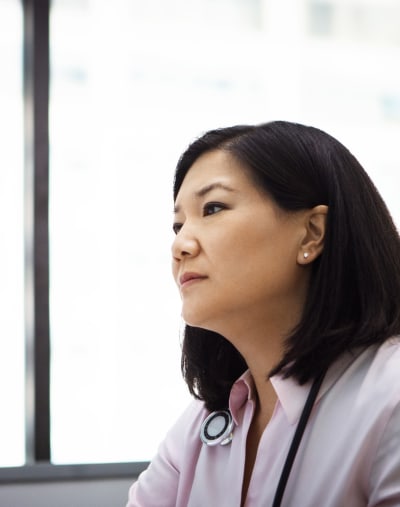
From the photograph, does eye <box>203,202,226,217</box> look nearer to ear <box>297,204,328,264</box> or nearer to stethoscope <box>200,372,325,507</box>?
Answer: ear <box>297,204,328,264</box>

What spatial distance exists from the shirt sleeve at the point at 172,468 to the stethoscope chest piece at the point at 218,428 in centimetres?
3

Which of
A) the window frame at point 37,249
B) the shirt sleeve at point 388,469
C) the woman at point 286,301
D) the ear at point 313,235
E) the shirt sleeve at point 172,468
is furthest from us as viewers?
the window frame at point 37,249

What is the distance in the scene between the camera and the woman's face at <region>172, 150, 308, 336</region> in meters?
1.16

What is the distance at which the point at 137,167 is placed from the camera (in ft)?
7.38

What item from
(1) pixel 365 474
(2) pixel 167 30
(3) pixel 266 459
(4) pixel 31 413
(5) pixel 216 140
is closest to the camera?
(1) pixel 365 474

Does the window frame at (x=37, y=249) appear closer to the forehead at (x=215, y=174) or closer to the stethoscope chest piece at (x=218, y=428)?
the stethoscope chest piece at (x=218, y=428)

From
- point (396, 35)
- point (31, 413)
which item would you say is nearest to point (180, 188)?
point (31, 413)

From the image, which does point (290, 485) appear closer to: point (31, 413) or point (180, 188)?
point (180, 188)

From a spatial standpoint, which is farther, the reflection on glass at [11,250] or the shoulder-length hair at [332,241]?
the reflection on glass at [11,250]

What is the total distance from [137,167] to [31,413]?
32.6 inches

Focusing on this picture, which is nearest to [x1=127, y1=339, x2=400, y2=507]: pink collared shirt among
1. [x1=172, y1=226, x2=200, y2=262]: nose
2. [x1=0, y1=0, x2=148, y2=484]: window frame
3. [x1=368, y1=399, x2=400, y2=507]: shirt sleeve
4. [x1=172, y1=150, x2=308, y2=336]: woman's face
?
[x1=368, y1=399, x2=400, y2=507]: shirt sleeve

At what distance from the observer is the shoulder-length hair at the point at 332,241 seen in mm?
1124

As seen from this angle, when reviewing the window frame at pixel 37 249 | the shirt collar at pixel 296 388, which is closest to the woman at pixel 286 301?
the shirt collar at pixel 296 388

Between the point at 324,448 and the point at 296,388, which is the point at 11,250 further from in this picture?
the point at 324,448
